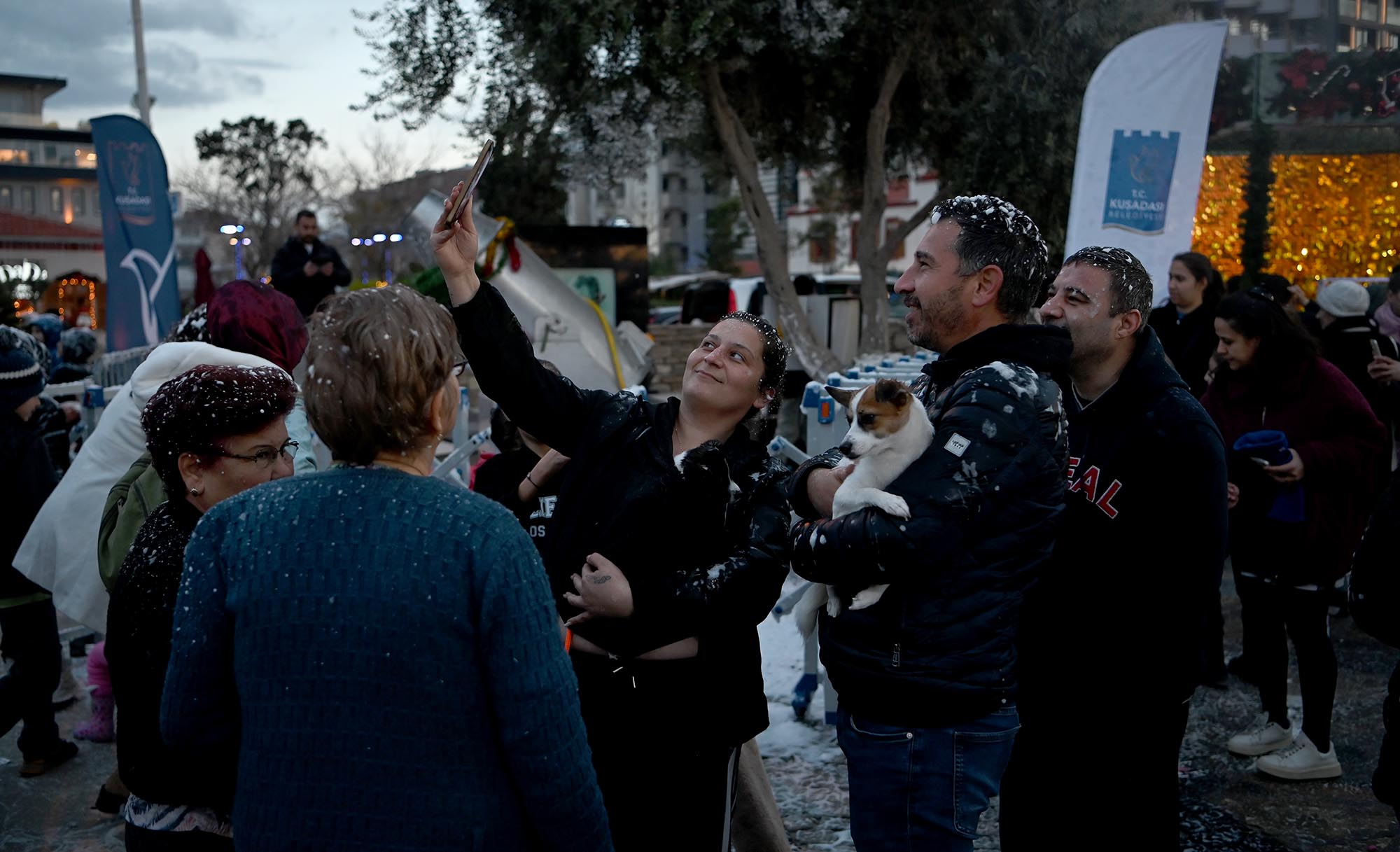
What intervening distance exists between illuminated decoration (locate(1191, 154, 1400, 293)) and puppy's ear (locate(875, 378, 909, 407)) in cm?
Result: 1232

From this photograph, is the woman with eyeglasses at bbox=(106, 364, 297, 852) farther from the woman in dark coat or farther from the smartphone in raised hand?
the woman in dark coat

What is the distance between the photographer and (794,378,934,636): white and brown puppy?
87.6 inches

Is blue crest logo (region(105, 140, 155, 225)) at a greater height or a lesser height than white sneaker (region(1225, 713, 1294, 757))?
greater

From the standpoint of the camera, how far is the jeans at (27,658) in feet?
14.4

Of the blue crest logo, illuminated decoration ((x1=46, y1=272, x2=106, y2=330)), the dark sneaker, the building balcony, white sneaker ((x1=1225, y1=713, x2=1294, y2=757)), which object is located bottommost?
illuminated decoration ((x1=46, y1=272, x2=106, y2=330))

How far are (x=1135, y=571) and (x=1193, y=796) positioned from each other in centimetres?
203

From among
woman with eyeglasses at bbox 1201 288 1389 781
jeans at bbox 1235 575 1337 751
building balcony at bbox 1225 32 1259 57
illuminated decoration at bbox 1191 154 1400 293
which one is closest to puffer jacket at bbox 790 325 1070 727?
woman with eyeglasses at bbox 1201 288 1389 781

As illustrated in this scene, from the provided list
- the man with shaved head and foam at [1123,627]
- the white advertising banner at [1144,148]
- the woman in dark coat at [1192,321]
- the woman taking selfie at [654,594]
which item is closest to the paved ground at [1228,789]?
the man with shaved head and foam at [1123,627]

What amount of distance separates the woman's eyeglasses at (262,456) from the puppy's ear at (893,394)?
138 cm

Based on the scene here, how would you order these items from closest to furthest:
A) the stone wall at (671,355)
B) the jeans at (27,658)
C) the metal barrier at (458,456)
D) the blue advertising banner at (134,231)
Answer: the jeans at (27,658), the metal barrier at (458,456), the blue advertising banner at (134,231), the stone wall at (671,355)

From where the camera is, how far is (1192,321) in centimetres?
661

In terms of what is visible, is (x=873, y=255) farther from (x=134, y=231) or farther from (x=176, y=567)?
(x=176, y=567)

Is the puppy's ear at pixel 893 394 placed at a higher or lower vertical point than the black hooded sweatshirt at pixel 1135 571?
higher

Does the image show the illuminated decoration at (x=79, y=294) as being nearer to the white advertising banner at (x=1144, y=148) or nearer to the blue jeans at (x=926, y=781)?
the white advertising banner at (x=1144, y=148)
